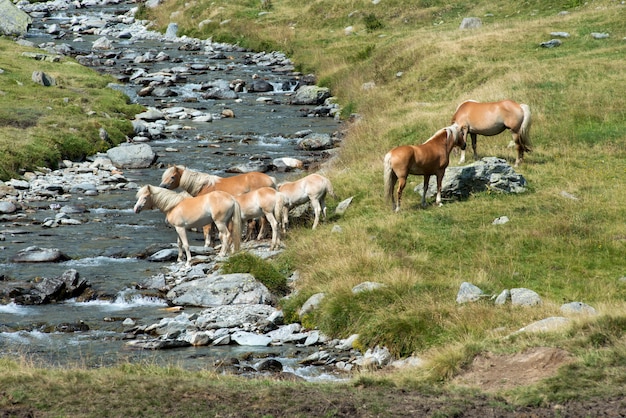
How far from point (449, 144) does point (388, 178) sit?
1906 millimetres

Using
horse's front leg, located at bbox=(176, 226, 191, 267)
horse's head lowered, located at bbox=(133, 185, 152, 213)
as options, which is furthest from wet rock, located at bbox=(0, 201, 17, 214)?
horse's front leg, located at bbox=(176, 226, 191, 267)

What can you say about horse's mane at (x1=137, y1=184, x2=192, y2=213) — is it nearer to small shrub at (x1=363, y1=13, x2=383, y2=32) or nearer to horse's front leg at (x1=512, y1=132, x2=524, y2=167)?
horse's front leg at (x1=512, y1=132, x2=524, y2=167)

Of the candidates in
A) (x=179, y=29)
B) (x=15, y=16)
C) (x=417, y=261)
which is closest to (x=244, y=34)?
(x=179, y=29)

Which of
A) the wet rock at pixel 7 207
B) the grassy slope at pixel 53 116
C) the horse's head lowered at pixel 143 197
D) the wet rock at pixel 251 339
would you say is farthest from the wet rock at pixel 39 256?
the grassy slope at pixel 53 116

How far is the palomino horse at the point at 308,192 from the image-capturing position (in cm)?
2086

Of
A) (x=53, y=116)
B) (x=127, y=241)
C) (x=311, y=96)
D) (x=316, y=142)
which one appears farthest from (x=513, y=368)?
(x=311, y=96)

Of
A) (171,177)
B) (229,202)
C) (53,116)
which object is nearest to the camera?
(229,202)

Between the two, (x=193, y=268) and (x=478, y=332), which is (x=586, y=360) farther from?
(x=193, y=268)

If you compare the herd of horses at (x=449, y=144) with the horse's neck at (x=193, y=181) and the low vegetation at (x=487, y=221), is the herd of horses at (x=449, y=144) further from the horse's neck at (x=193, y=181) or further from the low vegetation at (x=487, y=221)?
the horse's neck at (x=193, y=181)

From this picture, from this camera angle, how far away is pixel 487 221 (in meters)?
18.9

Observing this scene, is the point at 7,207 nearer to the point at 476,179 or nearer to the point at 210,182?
the point at 210,182

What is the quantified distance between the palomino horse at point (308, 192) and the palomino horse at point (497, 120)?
4.76 metres

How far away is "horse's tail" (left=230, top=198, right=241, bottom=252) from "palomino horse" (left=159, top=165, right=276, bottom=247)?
1.65 meters

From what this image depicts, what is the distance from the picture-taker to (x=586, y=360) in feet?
34.5
